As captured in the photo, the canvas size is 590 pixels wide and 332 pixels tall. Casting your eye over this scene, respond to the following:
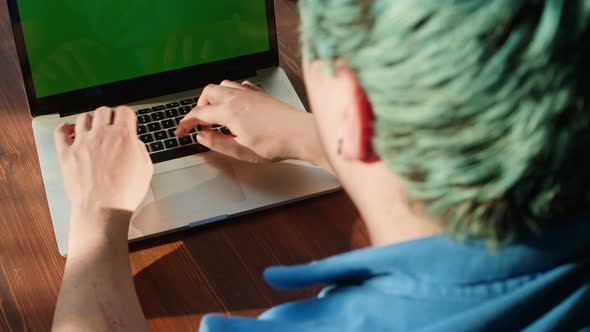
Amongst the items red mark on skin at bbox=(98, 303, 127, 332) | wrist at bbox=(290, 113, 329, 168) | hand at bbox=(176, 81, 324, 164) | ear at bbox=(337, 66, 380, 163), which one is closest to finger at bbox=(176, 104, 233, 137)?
hand at bbox=(176, 81, 324, 164)

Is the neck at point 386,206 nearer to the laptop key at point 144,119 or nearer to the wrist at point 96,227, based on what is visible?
the wrist at point 96,227

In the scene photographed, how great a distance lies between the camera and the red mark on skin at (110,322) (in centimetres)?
74

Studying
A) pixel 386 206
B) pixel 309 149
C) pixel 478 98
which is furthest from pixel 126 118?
pixel 478 98

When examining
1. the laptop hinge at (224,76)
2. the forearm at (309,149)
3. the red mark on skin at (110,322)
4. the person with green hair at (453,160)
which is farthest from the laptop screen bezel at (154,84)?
the person with green hair at (453,160)

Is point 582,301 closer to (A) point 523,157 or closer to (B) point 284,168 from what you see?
(A) point 523,157

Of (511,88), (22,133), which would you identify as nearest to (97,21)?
(22,133)

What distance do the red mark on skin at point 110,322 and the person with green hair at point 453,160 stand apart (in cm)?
19

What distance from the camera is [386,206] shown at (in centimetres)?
55

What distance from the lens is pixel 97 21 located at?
38.0 inches

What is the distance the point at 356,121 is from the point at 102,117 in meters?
0.53

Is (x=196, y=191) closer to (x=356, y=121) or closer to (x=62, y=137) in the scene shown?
(x=62, y=137)

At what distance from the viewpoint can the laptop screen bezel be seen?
1.00 m

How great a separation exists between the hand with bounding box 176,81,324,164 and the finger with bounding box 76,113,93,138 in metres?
0.12

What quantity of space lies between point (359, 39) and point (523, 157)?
136 millimetres
